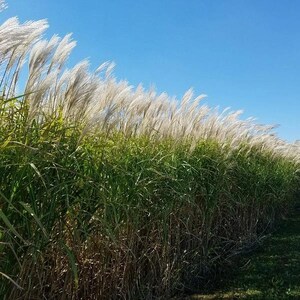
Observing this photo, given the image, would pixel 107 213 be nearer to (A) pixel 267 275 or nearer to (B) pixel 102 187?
(B) pixel 102 187

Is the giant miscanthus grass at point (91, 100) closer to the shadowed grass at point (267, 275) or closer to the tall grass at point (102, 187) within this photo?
the tall grass at point (102, 187)

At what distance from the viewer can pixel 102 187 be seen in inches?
104

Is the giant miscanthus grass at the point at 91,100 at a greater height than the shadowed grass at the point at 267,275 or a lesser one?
greater

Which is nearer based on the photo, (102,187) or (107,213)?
(102,187)

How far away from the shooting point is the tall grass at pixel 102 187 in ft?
7.11

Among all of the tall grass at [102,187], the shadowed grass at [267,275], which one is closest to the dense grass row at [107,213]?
the tall grass at [102,187]

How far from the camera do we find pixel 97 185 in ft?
8.60

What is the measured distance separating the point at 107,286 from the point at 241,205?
3.25 meters

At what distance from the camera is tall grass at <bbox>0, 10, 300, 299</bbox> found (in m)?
2.17

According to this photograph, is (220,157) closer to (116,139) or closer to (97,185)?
(116,139)

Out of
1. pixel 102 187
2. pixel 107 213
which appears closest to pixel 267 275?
pixel 107 213

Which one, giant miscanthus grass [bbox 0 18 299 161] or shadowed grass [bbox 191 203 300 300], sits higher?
giant miscanthus grass [bbox 0 18 299 161]

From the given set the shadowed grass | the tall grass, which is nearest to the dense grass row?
the tall grass

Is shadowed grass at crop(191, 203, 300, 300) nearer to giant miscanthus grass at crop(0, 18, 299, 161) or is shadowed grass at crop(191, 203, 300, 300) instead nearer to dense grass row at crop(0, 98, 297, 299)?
dense grass row at crop(0, 98, 297, 299)
